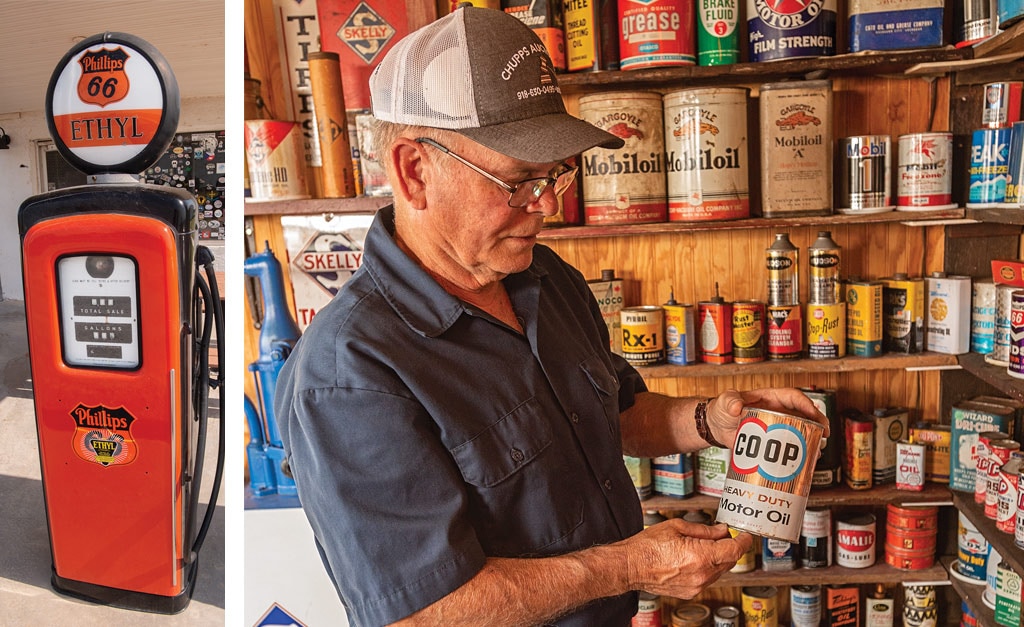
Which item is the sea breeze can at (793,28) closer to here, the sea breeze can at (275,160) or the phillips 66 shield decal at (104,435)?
→ the sea breeze can at (275,160)

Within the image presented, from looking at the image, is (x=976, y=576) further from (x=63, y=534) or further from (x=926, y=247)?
(x=63, y=534)

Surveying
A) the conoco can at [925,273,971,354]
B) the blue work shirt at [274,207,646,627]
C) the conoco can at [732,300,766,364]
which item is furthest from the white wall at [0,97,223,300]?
the conoco can at [925,273,971,354]

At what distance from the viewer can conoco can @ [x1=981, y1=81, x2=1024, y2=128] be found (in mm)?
1861

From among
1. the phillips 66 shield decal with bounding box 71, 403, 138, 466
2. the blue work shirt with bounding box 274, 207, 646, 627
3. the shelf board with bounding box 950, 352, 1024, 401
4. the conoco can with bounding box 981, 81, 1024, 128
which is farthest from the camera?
the conoco can with bounding box 981, 81, 1024, 128

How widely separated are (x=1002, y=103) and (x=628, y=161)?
Answer: 2.89 ft

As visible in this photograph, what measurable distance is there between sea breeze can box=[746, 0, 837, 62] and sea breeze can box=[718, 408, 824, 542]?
116cm

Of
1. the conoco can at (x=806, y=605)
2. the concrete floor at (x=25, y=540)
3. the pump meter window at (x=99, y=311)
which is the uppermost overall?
the pump meter window at (x=99, y=311)

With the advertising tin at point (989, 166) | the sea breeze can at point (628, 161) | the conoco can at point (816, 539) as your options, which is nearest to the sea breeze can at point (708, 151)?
the sea breeze can at point (628, 161)

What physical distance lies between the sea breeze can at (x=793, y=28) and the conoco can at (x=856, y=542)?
129 centimetres

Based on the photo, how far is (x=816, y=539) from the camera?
2.25 metres

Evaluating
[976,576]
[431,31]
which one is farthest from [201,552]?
[976,576]

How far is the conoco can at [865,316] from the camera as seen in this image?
210 cm

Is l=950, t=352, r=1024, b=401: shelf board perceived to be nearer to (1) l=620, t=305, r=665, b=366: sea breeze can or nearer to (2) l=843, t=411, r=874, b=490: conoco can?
(2) l=843, t=411, r=874, b=490: conoco can

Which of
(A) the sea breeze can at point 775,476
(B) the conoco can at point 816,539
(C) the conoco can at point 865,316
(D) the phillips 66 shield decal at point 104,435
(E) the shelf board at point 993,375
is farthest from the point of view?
(B) the conoco can at point 816,539
